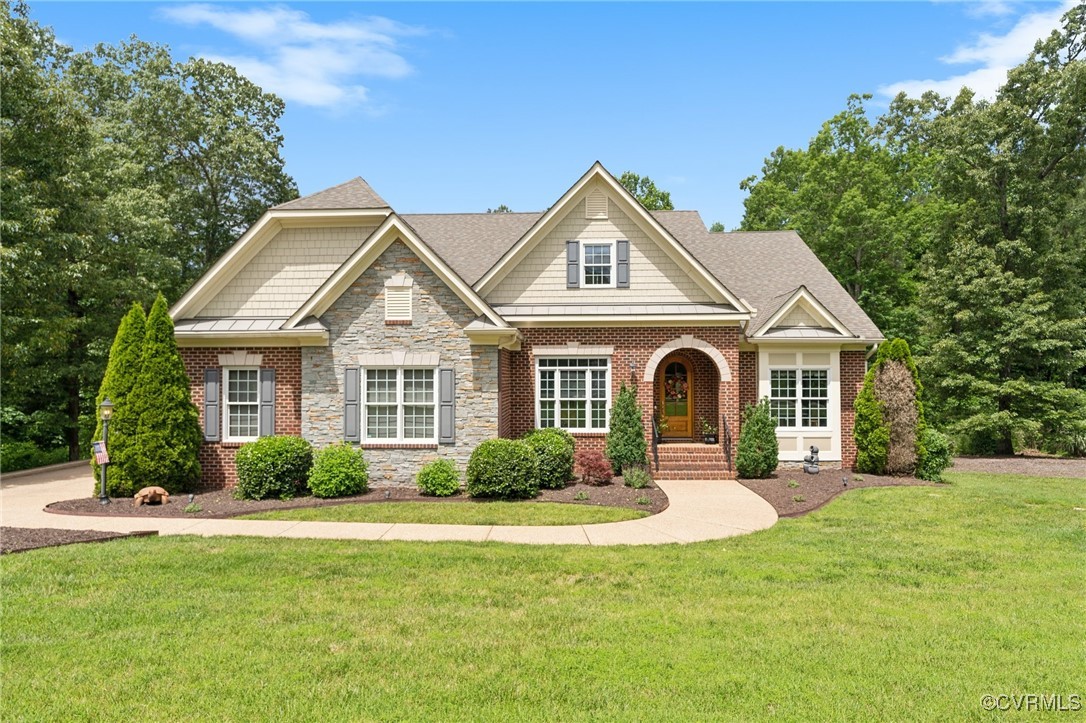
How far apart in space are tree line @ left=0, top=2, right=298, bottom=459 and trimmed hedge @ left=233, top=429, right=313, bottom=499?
26.8 ft

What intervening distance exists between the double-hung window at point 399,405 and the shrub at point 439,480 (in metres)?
0.96

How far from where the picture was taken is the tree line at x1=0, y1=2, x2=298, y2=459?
57.0ft

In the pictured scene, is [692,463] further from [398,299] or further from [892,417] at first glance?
[398,299]

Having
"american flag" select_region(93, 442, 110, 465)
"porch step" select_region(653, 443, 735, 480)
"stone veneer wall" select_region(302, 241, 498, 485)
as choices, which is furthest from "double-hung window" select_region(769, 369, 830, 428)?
"american flag" select_region(93, 442, 110, 465)

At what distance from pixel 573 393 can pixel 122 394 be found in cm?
1022

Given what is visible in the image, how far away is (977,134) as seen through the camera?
24.0 m

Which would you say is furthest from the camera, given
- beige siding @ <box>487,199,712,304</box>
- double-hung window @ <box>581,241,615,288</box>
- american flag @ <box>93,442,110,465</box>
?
double-hung window @ <box>581,241,615,288</box>

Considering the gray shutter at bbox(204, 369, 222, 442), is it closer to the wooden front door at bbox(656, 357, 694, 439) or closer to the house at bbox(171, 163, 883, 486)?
the house at bbox(171, 163, 883, 486)

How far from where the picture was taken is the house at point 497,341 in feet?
46.9

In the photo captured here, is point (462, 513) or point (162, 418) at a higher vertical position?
point (162, 418)

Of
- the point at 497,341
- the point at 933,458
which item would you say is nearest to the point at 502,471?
the point at 497,341

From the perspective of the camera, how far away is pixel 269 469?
13.2 meters

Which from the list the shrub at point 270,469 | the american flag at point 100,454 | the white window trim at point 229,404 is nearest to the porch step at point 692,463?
the shrub at point 270,469

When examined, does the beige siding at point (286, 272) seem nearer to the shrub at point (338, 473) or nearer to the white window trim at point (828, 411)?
the shrub at point (338, 473)
